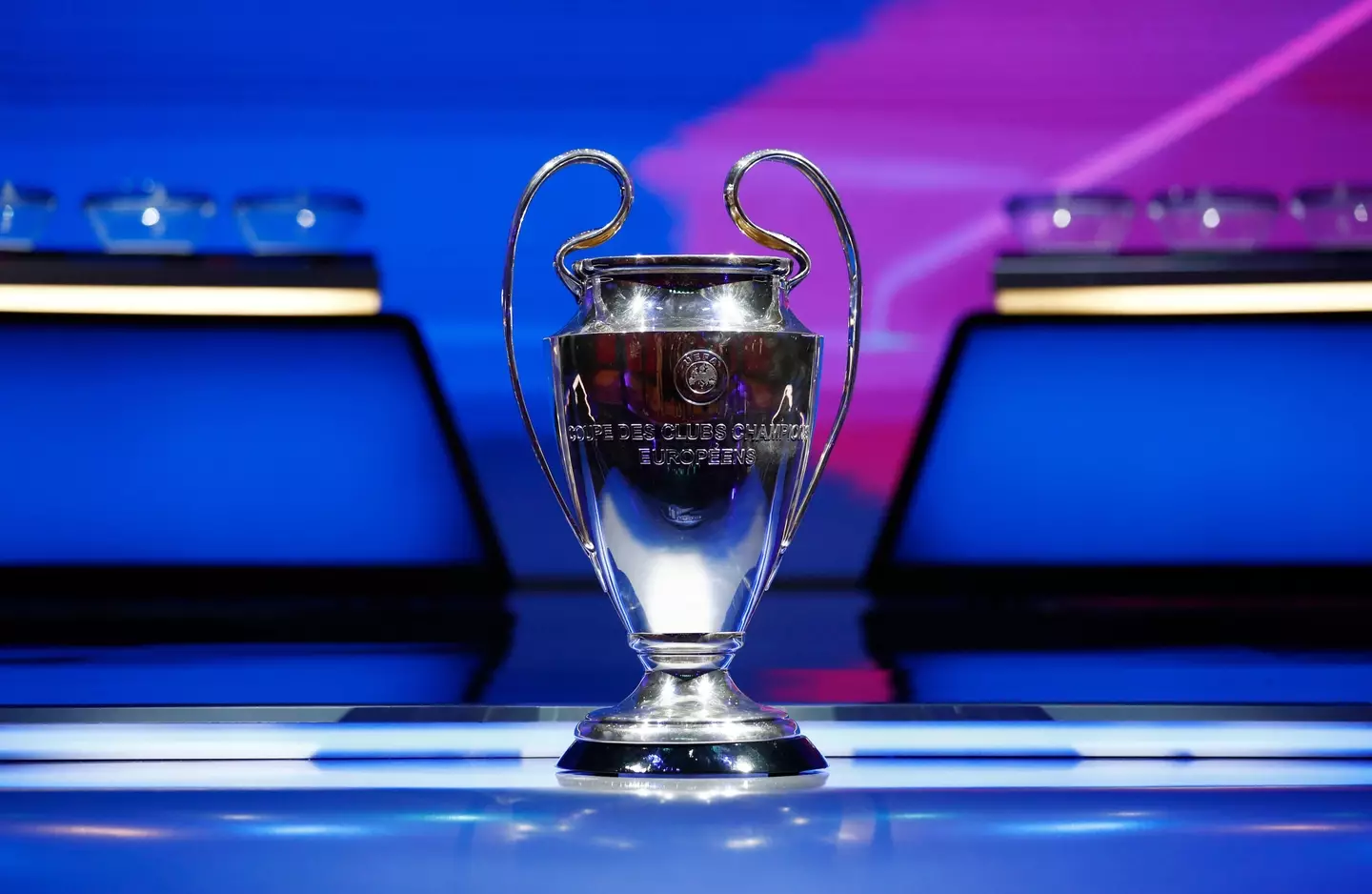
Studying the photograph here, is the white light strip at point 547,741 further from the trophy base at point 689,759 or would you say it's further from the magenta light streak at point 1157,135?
the magenta light streak at point 1157,135

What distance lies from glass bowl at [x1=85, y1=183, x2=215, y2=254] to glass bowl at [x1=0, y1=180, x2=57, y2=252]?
7 centimetres

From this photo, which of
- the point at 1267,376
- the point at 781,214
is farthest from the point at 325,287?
the point at 1267,376

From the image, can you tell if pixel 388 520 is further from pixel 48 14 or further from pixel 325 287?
pixel 48 14

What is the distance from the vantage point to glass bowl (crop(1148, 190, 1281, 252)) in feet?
8.99

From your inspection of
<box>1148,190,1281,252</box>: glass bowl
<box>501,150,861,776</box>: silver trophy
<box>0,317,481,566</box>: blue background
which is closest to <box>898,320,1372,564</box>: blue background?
<box>1148,190,1281,252</box>: glass bowl

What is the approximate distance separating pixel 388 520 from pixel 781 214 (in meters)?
0.91

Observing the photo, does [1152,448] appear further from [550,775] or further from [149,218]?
[550,775]

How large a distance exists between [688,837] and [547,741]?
0.29m

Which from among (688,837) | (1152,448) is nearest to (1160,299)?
(1152,448)

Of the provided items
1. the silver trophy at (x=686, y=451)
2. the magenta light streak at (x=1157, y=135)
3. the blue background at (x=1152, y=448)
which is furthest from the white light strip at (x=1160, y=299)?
the silver trophy at (x=686, y=451)

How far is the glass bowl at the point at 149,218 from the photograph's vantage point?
271 cm

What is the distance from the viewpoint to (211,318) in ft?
8.77

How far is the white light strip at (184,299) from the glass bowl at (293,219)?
86mm

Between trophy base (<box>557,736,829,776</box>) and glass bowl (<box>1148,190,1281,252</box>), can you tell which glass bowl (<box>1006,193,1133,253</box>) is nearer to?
glass bowl (<box>1148,190,1281,252</box>)
